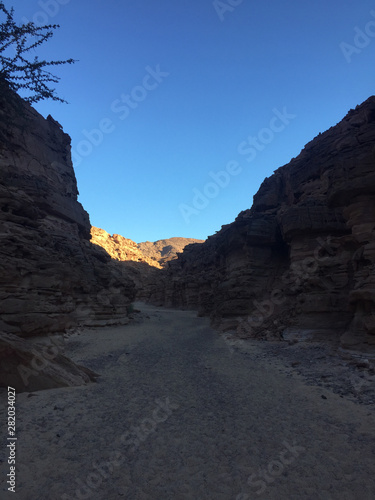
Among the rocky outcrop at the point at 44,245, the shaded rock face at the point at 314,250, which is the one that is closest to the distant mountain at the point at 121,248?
the rocky outcrop at the point at 44,245

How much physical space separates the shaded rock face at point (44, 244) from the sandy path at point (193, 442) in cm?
604

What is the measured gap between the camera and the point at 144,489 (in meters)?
4.12

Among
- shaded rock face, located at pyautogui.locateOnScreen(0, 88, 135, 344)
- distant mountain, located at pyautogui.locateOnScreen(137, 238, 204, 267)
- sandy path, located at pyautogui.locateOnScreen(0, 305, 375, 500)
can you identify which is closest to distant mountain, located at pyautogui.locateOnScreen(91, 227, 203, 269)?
shaded rock face, located at pyautogui.locateOnScreen(0, 88, 135, 344)

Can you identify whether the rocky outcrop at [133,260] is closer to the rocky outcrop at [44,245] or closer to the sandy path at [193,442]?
the rocky outcrop at [44,245]

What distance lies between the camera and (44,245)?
16625 mm

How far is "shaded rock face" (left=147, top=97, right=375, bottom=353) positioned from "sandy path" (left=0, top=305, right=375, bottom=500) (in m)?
6.91

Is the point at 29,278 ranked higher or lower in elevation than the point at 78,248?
lower

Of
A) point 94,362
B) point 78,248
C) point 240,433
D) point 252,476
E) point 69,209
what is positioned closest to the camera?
point 252,476

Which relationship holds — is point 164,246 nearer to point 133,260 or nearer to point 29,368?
point 133,260

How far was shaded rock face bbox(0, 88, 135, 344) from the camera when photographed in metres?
13.2

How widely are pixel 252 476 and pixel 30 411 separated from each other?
5.18m

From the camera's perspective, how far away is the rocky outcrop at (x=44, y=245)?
43.4 ft

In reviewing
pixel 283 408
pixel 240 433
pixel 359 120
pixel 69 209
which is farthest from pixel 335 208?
pixel 69 209

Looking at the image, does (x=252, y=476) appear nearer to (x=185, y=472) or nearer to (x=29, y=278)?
(x=185, y=472)
